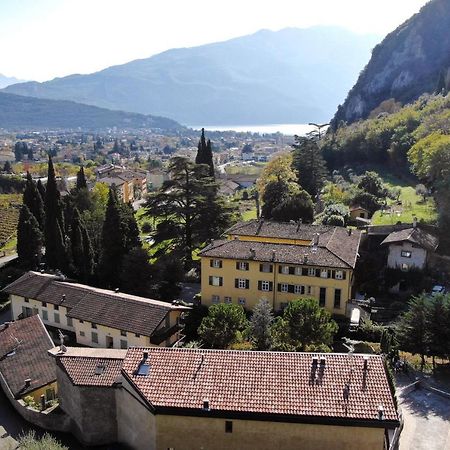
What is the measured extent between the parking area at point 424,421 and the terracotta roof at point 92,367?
1336 cm

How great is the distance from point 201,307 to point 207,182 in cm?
1355

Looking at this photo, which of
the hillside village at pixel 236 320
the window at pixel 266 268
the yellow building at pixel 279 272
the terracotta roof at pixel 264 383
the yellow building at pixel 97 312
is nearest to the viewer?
the terracotta roof at pixel 264 383

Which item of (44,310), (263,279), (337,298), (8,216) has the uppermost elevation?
(263,279)

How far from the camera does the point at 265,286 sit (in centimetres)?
3875

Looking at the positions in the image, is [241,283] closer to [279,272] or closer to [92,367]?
[279,272]

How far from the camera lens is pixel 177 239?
47.6 meters

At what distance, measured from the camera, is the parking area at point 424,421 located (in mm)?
23453

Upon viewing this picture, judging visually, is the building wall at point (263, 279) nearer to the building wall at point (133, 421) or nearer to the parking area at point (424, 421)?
the parking area at point (424, 421)

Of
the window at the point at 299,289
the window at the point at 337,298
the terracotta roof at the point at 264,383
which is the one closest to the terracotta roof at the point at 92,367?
the terracotta roof at the point at 264,383

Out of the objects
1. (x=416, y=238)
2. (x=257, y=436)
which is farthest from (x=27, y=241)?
(x=257, y=436)

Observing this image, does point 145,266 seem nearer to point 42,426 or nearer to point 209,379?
point 42,426

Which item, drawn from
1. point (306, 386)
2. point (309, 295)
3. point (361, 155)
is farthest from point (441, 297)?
point (361, 155)

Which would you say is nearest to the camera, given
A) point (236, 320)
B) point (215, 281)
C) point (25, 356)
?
point (25, 356)

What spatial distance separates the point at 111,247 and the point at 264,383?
26028 mm
